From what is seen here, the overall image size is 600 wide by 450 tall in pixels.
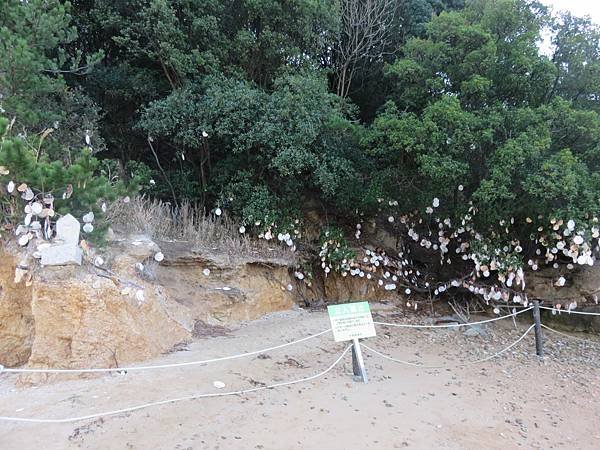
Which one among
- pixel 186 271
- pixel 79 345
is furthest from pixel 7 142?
pixel 186 271

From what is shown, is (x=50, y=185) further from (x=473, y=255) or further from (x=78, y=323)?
(x=473, y=255)

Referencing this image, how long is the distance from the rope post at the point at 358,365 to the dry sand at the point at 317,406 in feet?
0.31

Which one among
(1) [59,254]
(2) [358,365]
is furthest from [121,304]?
(2) [358,365]

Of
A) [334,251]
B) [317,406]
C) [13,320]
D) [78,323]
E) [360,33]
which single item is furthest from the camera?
[360,33]

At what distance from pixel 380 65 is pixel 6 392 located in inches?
438

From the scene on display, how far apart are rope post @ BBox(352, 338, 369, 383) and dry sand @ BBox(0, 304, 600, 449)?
0.31ft

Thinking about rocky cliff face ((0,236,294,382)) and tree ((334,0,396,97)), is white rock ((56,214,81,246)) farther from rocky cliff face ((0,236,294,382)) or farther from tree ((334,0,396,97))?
Answer: tree ((334,0,396,97))

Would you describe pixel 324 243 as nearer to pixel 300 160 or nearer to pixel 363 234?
pixel 363 234

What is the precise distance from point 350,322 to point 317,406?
44.1 inches

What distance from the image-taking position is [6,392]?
457 centimetres

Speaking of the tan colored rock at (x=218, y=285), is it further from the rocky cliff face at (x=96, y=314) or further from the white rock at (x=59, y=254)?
the white rock at (x=59, y=254)

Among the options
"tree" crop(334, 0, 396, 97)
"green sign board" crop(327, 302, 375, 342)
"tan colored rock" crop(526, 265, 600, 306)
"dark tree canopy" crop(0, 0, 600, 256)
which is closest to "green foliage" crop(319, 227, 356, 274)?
"dark tree canopy" crop(0, 0, 600, 256)

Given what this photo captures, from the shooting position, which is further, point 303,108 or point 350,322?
point 303,108

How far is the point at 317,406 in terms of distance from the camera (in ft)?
14.8
